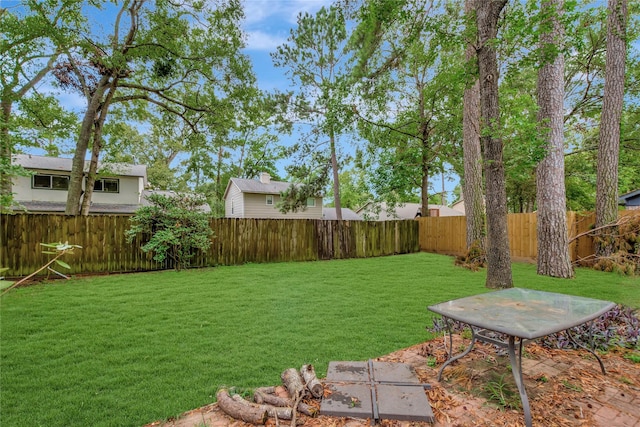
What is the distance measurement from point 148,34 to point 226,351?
931 centimetres

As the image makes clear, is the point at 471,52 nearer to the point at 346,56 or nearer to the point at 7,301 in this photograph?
the point at 346,56

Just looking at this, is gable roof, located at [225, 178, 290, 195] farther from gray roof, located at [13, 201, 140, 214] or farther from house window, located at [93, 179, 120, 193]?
house window, located at [93, 179, 120, 193]

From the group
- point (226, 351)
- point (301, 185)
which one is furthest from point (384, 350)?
point (301, 185)

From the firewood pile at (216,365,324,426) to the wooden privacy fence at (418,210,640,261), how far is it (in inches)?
312

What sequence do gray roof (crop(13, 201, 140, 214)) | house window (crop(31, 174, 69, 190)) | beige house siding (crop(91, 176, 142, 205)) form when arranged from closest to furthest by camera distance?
gray roof (crop(13, 201, 140, 214)), house window (crop(31, 174, 69, 190)), beige house siding (crop(91, 176, 142, 205))

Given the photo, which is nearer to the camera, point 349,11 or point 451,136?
point 349,11

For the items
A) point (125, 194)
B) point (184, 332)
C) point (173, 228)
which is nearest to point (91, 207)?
point (125, 194)

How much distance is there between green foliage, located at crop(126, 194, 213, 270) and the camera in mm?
6598

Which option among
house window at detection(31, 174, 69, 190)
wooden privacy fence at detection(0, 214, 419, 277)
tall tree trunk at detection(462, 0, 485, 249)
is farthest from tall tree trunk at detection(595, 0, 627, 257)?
house window at detection(31, 174, 69, 190)

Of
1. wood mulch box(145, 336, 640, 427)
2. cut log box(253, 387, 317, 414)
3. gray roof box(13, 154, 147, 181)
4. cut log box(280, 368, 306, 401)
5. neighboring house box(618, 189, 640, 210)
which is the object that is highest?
gray roof box(13, 154, 147, 181)

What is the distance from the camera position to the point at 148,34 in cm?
823

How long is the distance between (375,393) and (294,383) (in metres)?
0.52

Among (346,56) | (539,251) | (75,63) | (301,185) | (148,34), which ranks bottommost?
(539,251)

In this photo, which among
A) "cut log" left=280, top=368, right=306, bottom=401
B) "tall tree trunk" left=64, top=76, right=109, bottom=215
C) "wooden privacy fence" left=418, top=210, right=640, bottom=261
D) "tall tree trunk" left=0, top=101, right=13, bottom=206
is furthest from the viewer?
"tall tree trunk" left=64, top=76, right=109, bottom=215
